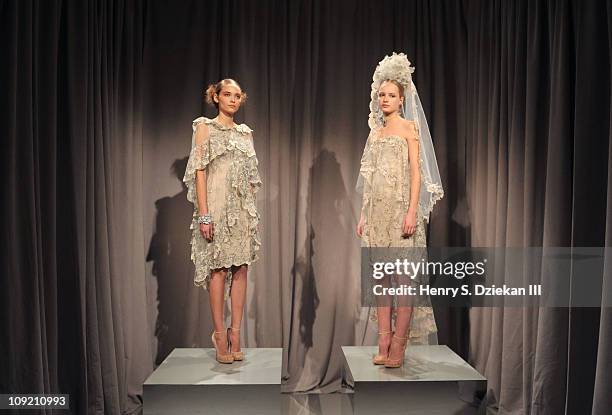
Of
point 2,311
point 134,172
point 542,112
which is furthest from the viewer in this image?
point 134,172

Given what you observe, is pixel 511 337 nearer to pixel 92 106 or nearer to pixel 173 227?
pixel 173 227

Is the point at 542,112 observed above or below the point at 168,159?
above

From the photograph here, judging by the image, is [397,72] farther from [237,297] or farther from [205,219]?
[237,297]

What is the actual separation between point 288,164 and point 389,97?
3.99ft

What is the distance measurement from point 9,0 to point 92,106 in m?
0.98

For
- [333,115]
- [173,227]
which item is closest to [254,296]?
[173,227]

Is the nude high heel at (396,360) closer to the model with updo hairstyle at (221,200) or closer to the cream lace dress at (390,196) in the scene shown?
the cream lace dress at (390,196)

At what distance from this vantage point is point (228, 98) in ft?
11.8

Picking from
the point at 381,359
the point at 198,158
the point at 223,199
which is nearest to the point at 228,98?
the point at 198,158

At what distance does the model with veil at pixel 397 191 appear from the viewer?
3475 mm

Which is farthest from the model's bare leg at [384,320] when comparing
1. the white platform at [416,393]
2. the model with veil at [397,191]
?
the white platform at [416,393]

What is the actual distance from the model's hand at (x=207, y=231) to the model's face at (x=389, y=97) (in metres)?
1.20

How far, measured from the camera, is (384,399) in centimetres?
330

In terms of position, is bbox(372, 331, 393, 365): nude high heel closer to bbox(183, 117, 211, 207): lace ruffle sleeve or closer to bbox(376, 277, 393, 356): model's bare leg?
bbox(376, 277, 393, 356): model's bare leg
